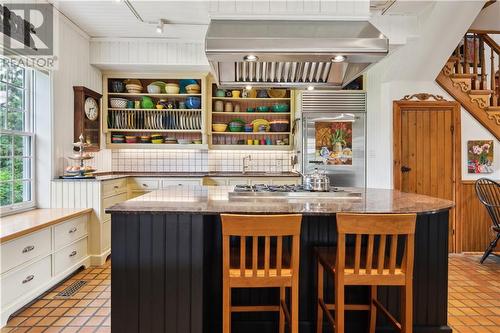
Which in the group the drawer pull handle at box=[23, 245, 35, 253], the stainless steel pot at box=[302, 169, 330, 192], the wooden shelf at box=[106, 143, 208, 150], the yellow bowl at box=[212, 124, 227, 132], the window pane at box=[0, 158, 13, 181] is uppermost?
the yellow bowl at box=[212, 124, 227, 132]

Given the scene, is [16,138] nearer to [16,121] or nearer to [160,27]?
[16,121]

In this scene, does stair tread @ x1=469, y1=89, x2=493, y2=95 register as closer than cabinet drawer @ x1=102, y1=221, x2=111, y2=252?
No

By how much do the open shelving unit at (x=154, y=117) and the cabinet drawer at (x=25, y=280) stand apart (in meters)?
2.42

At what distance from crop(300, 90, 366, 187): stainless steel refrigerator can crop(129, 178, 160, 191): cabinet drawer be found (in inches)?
85.5

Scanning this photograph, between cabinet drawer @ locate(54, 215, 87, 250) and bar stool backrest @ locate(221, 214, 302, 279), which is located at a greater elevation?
bar stool backrest @ locate(221, 214, 302, 279)

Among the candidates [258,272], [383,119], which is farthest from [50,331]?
[383,119]

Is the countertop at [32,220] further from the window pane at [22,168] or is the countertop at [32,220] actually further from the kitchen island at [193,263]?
the kitchen island at [193,263]

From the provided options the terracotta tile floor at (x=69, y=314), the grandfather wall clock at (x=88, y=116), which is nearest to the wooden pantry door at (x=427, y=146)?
the terracotta tile floor at (x=69, y=314)

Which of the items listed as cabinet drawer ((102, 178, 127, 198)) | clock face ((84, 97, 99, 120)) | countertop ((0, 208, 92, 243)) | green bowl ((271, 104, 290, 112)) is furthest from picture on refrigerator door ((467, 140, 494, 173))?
clock face ((84, 97, 99, 120))

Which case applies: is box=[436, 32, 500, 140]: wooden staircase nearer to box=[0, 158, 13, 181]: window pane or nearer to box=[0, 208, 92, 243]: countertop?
box=[0, 208, 92, 243]: countertop

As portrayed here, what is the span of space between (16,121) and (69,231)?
50.5 inches

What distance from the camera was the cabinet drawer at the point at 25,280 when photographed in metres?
2.48

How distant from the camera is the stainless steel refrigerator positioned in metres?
4.62

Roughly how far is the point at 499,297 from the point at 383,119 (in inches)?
98.1
